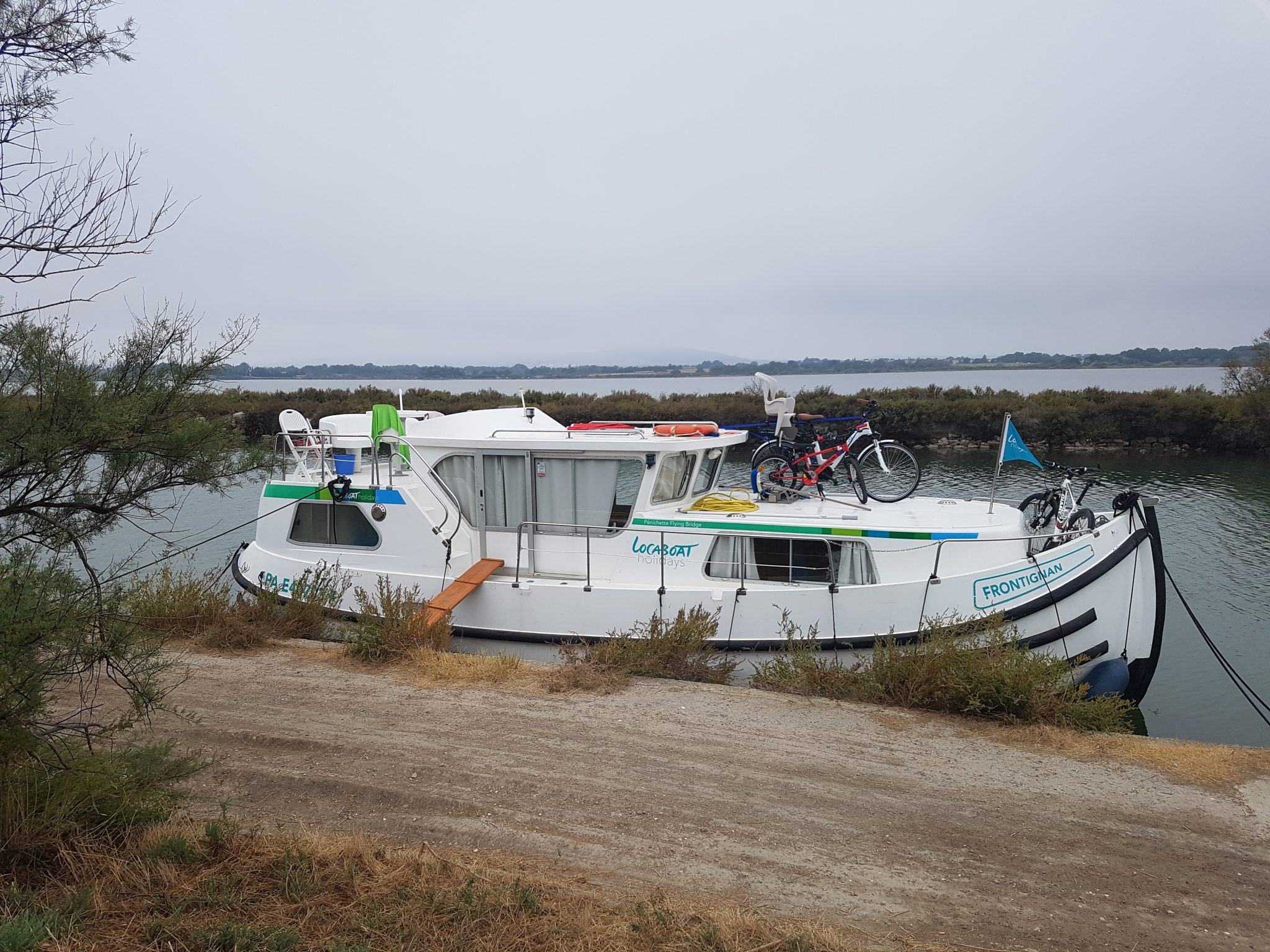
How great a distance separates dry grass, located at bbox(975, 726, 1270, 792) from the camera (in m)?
5.08

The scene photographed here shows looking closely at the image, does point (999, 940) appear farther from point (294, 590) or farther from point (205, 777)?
point (294, 590)

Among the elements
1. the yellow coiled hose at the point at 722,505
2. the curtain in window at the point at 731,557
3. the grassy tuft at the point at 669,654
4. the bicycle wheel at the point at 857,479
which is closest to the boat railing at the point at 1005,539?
the bicycle wheel at the point at 857,479

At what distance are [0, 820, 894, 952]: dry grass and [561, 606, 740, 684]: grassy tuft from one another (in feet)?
10.7

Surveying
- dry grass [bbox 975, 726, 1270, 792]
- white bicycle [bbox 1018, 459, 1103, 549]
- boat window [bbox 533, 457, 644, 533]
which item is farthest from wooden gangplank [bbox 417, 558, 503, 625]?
white bicycle [bbox 1018, 459, 1103, 549]

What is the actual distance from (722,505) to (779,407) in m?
1.75

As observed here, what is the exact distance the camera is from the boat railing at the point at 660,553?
327 inches

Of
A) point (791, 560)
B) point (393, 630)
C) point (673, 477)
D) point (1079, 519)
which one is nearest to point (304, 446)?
point (393, 630)

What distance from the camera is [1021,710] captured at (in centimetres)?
598

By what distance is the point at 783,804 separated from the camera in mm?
4676

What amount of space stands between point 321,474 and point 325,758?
5570 mm

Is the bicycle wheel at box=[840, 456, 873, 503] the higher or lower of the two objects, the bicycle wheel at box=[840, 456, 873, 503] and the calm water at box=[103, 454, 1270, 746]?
the higher

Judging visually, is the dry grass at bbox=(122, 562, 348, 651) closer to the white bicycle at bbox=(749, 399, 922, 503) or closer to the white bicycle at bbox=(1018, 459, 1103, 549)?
the white bicycle at bbox=(749, 399, 922, 503)

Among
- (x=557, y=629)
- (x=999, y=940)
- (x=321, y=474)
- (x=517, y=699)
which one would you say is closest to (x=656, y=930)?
(x=999, y=940)

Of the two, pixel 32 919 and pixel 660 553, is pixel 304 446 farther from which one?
pixel 32 919
